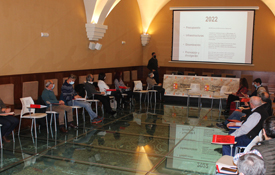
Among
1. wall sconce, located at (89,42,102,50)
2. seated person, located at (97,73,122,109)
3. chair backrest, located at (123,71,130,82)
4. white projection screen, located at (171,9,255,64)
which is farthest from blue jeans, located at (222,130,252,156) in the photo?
white projection screen, located at (171,9,255,64)

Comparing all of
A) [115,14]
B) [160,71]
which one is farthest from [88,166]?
[160,71]

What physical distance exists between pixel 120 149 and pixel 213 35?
9529 mm

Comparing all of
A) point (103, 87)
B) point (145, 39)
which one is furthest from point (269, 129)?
point (145, 39)

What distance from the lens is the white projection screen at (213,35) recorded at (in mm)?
12828

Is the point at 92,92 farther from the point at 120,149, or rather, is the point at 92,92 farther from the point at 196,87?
the point at 196,87

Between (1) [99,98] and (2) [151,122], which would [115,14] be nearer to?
(1) [99,98]

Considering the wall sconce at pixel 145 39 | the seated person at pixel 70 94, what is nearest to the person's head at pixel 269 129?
the seated person at pixel 70 94

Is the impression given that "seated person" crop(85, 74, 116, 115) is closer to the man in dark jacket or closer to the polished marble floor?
the polished marble floor

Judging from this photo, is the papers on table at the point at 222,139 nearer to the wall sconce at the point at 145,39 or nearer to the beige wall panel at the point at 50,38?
the beige wall panel at the point at 50,38

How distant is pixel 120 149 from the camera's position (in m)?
5.19

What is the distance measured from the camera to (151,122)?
743 centimetres

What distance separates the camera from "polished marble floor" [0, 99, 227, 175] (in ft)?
14.1

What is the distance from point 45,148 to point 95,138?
1066mm

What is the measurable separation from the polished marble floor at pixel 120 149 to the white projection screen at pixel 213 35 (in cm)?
633
